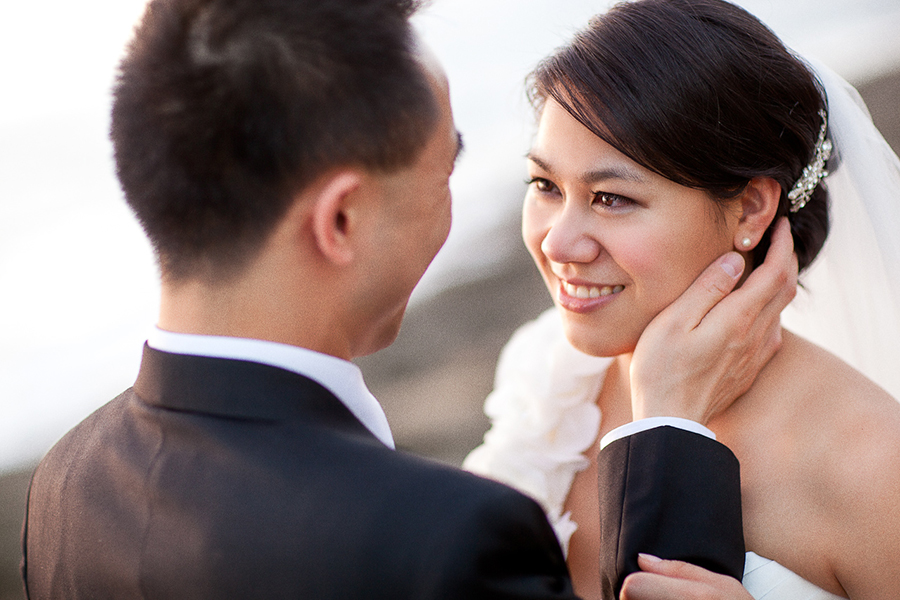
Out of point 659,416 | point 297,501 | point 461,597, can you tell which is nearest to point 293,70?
point 297,501

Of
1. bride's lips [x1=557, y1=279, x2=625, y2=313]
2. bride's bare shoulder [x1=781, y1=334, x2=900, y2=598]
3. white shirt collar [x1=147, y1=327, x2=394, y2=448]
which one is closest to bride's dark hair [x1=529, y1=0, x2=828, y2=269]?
bride's lips [x1=557, y1=279, x2=625, y2=313]

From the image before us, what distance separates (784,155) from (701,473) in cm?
100

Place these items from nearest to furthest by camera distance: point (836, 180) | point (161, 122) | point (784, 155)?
Result: point (161, 122)
point (784, 155)
point (836, 180)

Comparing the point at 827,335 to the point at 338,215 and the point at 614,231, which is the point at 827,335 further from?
the point at 338,215

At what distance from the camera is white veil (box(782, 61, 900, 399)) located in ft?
7.61

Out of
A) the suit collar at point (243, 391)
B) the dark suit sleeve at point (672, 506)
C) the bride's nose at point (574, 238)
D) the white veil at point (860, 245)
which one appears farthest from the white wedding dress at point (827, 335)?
the suit collar at point (243, 391)

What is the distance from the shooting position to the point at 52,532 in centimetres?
135

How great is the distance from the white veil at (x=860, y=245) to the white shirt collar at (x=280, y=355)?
1.86 metres

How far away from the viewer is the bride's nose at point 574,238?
2094 millimetres

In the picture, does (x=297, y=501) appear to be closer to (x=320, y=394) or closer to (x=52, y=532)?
(x=320, y=394)

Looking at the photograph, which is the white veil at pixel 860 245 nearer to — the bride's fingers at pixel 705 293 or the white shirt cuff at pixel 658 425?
the bride's fingers at pixel 705 293

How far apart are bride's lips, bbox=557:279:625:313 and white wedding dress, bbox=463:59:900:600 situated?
0.60 m

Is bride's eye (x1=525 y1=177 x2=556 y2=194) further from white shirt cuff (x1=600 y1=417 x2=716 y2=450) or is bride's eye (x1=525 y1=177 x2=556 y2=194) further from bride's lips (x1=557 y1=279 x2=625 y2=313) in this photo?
white shirt cuff (x1=600 y1=417 x2=716 y2=450)

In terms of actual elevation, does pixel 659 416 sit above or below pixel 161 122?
below
